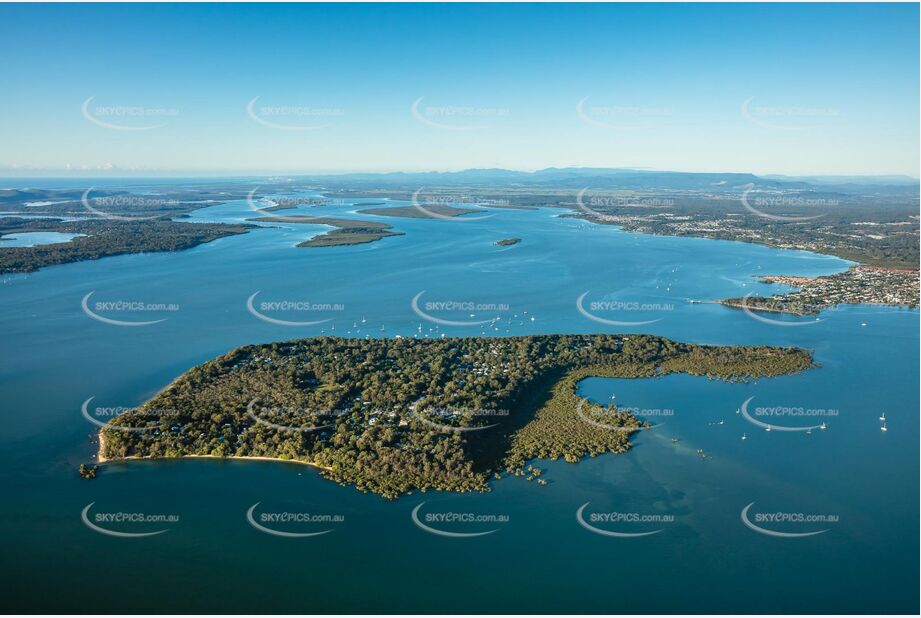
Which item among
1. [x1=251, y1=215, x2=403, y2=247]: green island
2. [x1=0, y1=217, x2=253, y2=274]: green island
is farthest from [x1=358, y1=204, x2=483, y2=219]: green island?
[x1=0, y1=217, x2=253, y2=274]: green island

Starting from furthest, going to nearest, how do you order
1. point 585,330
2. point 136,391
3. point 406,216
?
point 406,216, point 585,330, point 136,391

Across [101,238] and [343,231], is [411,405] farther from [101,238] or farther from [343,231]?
[101,238]

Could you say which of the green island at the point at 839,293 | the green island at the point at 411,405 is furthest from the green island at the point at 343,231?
the green island at the point at 839,293

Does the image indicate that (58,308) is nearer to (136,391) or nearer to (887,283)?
(136,391)

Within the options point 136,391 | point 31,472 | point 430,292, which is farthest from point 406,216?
point 31,472

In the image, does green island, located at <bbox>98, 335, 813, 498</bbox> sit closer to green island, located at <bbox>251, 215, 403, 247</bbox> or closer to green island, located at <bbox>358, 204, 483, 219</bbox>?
green island, located at <bbox>251, 215, 403, 247</bbox>

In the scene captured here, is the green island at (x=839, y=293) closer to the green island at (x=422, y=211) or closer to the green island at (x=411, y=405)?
the green island at (x=411, y=405)

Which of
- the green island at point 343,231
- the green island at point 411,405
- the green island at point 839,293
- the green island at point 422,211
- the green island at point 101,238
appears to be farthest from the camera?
the green island at point 422,211

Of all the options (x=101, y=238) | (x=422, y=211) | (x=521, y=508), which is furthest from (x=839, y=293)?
(x=422, y=211)
